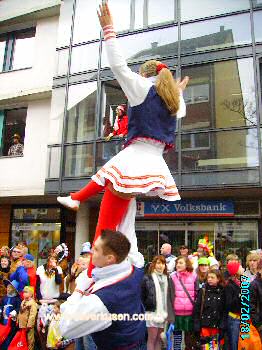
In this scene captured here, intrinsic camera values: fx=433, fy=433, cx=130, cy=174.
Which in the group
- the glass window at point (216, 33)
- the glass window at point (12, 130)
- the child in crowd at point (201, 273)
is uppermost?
the glass window at point (216, 33)

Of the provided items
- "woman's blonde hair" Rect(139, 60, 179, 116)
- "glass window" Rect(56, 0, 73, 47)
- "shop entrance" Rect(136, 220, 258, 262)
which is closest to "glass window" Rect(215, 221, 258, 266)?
"shop entrance" Rect(136, 220, 258, 262)

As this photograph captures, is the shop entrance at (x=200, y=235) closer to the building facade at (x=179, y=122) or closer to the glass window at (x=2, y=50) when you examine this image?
the building facade at (x=179, y=122)

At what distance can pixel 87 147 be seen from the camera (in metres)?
12.8

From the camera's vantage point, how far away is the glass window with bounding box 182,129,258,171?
10.8 metres

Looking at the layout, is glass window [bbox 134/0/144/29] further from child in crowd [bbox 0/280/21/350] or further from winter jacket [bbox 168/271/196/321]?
child in crowd [bbox 0/280/21/350]

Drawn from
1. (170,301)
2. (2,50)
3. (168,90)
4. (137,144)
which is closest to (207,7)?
(2,50)

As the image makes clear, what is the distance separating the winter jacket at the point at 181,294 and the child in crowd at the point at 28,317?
1958 millimetres

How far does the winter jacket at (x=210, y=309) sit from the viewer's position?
232 inches

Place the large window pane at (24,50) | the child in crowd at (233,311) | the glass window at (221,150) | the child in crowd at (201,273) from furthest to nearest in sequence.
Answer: the large window pane at (24,50) < the glass window at (221,150) < the child in crowd at (201,273) < the child in crowd at (233,311)

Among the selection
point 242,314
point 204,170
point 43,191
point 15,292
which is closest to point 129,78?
point 242,314

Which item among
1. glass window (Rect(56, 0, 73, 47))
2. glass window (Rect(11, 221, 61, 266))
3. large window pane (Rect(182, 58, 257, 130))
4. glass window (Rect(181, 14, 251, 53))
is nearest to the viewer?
large window pane (Rect(182, 58, 257, 130))

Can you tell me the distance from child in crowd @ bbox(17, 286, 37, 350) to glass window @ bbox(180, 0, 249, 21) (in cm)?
938

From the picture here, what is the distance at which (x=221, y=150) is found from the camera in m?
11.1

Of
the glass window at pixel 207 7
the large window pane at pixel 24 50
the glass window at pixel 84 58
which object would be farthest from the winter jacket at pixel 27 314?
the large window pane at pixel 24 50
